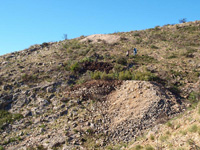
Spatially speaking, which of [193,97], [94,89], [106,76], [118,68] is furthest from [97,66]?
[193,97]

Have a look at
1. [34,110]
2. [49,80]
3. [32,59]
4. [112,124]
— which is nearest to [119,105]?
[112,124]

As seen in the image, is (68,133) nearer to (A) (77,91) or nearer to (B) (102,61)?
(A) (77,91)

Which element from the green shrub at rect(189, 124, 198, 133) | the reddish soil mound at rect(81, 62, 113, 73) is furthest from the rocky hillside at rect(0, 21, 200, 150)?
the green shrub at rect(189, 124, 198, 133)

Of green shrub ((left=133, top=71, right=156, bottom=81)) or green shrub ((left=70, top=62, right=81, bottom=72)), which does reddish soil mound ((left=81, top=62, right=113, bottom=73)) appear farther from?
green shrub ((left=133, top=71, right=156, bottom=81))

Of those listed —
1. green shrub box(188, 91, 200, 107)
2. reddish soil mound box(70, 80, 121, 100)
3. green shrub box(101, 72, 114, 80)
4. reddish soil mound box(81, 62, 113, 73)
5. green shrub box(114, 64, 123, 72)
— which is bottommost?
green shrub box(188, 91, 200, 107)

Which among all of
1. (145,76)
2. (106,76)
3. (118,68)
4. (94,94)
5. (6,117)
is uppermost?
(118,68)

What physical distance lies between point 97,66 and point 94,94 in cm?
430

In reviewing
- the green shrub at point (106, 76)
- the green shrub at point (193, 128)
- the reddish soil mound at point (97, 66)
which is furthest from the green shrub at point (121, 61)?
the green shrub at point (193, 128)

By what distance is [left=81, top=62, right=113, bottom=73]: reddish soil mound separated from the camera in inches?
654

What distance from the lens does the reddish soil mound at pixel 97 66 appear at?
16.6 m

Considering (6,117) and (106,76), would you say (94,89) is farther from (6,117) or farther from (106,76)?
(6,117)

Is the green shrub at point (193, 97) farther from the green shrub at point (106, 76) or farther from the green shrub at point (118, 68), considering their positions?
the green shrub at point (118, 68)

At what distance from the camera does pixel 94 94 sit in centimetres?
1320

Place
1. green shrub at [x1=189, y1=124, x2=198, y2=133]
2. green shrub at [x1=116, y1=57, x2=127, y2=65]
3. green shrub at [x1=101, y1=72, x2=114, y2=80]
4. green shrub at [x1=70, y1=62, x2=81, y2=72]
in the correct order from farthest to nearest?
green shrub at [x1=116, y1=57, x2=127, y2=65], green shrub at [x1=70, y1=62, x2=81, y2=72], green shrub at [x1=101, y1=72, x2=114, y2=80], green shrub at [x1=189, y1=124, x2=198, y2=133]
